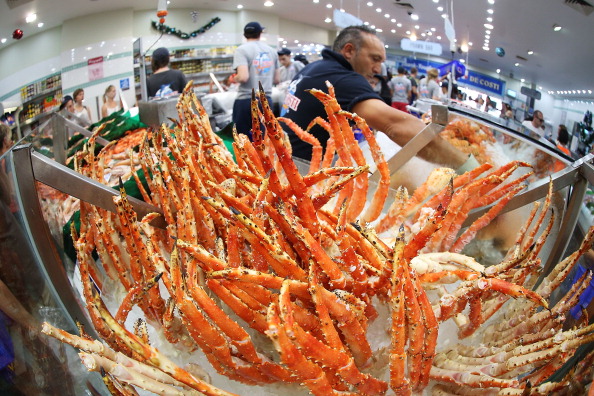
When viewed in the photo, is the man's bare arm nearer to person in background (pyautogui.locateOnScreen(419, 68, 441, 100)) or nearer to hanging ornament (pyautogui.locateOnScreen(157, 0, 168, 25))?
hanging ornament (pyautogui.locateOnScreen(157, 0, 168, 25))

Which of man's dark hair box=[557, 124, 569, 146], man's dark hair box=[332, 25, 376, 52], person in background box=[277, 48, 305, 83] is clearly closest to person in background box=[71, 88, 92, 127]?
man's dark hair box=[332, 25, 376, 52]

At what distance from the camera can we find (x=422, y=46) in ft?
14.5

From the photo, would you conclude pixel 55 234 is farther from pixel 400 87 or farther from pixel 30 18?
pixel 400 87

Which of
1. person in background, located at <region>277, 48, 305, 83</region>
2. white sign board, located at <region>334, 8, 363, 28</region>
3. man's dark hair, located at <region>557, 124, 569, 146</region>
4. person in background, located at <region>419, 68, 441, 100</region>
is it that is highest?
white sign board, located at <region>334, 8, 363, 28</region>

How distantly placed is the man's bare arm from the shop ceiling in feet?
2.52

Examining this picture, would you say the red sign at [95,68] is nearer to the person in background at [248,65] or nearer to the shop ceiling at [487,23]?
the shop ceiling at [487,23]

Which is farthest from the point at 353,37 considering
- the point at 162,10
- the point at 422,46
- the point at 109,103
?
the point at 422,46

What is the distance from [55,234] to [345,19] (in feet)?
10.4

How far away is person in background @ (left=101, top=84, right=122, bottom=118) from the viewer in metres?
3.63

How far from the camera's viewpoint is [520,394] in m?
0.69

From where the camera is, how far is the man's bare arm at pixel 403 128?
58.7 inches

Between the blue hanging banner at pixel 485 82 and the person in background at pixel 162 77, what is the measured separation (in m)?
2.20

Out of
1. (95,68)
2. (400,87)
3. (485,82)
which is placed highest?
(95,68)

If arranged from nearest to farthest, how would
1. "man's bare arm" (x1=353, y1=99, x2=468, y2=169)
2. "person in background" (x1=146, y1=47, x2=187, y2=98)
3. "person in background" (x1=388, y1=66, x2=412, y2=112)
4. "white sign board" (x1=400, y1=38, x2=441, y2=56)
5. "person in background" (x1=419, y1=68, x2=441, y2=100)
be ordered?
"man's bare arm" (x1=353, y1=99, x2=468, y2=169)
"person in background" (x1=146, y1=47, x2=187, y2=98)
"white sign board" (x1=400, y1=38, x2=441, y2=56)
"person in background" (x1=419, y1=68, x2=441, y2=100)
"person in background" (x1=388, y1=66, x2=412, y2=112)
